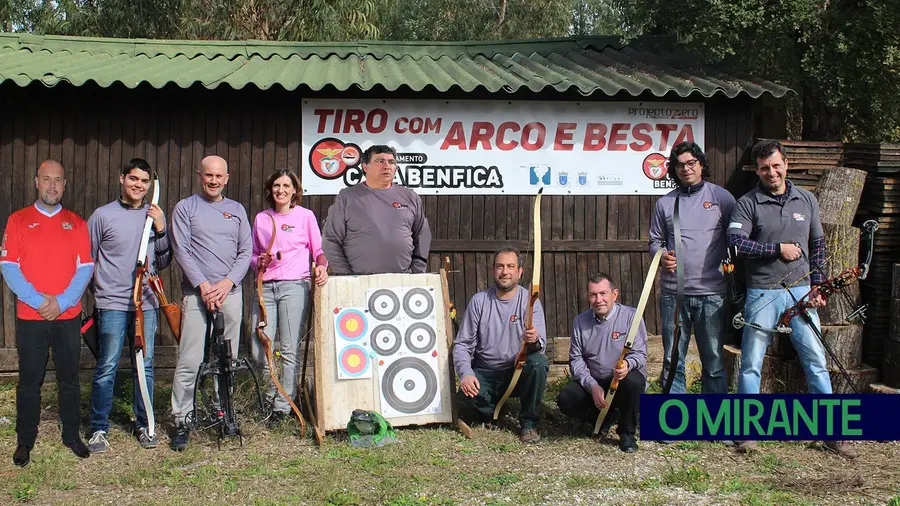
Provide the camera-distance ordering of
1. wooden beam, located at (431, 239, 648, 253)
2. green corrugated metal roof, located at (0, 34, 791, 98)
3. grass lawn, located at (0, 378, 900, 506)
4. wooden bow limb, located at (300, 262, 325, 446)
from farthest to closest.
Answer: wooden beam, located at (431, 239, 648, 253)
green corrugated metal roof, located at (0, 34, 791, 98)
wooden bow limb, located at (300, 262, 325, 446)
grass lawn, located at (0, 378, 900, 506)

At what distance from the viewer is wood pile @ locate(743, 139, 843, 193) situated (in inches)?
283

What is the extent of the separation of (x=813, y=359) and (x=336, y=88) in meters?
4.00

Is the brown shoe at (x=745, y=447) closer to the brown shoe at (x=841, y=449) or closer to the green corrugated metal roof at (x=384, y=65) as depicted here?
the brown shoe at (x=841, y=449)

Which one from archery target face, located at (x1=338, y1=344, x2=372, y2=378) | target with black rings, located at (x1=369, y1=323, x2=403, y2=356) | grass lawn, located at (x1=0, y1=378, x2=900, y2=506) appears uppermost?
target with black rings, located at (x1=369, y1=323, x2=403, y2=356)

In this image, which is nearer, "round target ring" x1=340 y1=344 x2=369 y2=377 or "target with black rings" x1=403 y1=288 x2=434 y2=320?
"round target ring" x1=340 y1=344 x2=369 y2=377

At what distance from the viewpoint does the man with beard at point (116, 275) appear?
5.38m

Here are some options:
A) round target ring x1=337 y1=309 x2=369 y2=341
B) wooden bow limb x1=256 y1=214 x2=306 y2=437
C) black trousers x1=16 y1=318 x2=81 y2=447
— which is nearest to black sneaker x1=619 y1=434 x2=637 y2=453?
round target ring x1=337 y1=309 x2=369 y2=341

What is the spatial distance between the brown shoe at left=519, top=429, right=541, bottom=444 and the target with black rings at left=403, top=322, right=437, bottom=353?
853 millimetres

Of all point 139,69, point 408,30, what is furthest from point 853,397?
point 408,30

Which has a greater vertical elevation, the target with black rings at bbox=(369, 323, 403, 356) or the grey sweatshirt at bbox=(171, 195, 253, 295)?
the grey sweatshirt at bbox=(171, 195, 253, 295)

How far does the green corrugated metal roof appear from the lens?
7012 millimetres

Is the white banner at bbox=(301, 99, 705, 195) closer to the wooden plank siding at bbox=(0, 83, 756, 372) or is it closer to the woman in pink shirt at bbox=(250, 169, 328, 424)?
the wooden plank siding at bbox=(0, 83, 756, 372)

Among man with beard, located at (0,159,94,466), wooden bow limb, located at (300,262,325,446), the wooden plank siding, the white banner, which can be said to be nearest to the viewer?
man with beard, located at (0,159,94,466)

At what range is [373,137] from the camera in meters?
7.25
